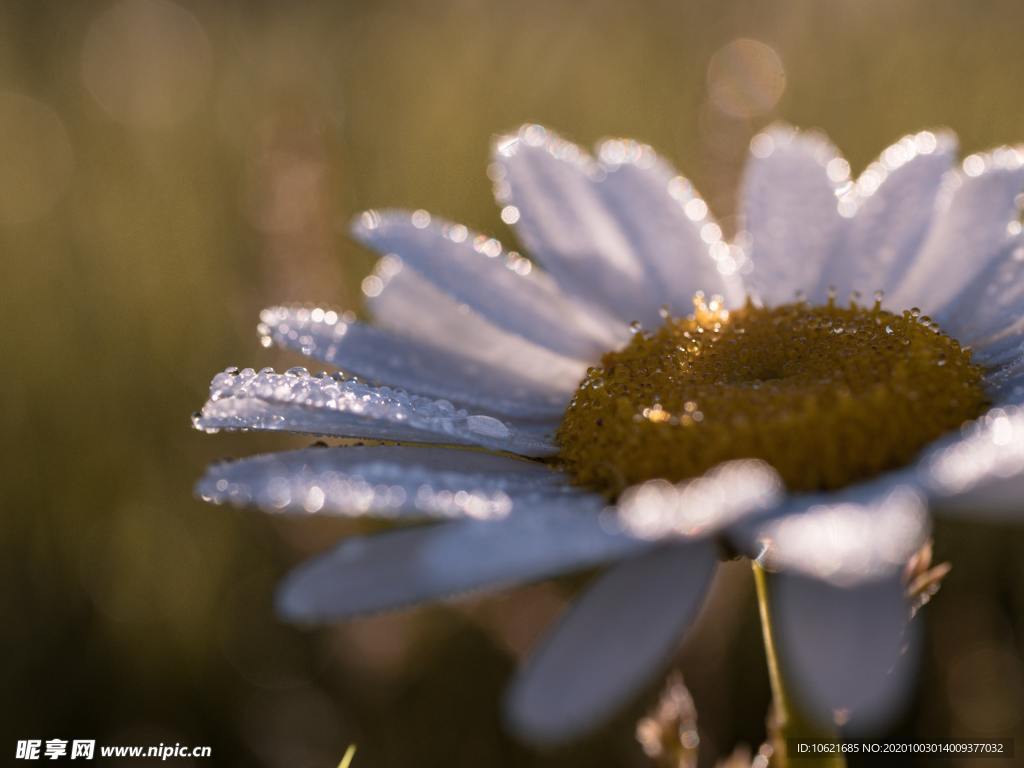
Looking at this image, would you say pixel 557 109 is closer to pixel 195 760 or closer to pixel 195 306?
pixel 195 306

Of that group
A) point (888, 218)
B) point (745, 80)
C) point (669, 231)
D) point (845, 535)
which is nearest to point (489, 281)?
point (669, 231)

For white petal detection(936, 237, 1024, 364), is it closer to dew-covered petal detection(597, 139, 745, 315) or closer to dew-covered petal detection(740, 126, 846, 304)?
dew-covered petal detection(740, 126, 846, 304)

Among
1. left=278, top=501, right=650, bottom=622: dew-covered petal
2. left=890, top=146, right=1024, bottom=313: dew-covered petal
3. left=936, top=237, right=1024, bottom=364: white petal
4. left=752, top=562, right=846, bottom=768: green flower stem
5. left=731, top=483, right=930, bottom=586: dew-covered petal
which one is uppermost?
left=890, top=146, right=1024, bottom=313: dew-covered petal

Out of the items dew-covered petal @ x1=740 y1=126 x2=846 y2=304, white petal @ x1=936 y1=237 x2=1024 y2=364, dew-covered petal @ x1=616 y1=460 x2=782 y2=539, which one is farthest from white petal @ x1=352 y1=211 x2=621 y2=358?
dew-covered petal @ x1=616 y1=460 x2=782 y2=539

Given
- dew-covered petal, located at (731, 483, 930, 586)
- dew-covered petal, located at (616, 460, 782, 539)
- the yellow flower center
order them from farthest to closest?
the yellow flower center
dew-covered petal, located at (616, 460, 782, 539)
dew-covered petal, located at (731, 483, 930, 586)

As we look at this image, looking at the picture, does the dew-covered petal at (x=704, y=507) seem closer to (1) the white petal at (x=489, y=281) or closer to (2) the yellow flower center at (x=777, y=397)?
(2) the yellow flower center at (x=777, y=397)

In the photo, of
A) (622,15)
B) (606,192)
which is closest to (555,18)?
(622,15)

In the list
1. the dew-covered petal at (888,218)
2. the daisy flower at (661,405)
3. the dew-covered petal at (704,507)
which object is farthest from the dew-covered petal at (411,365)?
the dew-covered petal at (704,507)
